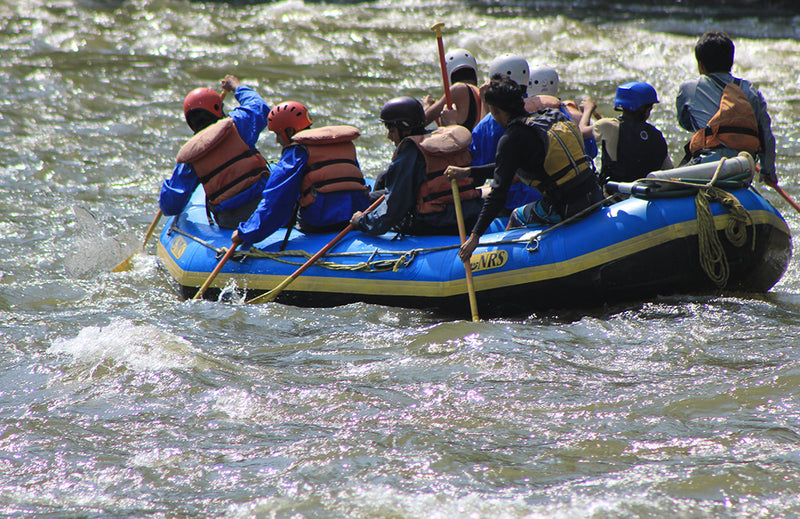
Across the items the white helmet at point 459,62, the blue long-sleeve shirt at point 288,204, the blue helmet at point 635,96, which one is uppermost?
the white helmet at point 459,62

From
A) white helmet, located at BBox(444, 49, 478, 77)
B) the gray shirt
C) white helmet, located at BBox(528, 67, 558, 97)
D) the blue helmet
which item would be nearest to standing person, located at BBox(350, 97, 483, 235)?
the blue helmet

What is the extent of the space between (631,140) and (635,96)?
0.32 metres

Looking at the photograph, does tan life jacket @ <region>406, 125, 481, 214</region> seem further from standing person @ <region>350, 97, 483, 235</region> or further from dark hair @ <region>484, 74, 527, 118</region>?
dark hair @ <region>484, 74, 527, 118</region>

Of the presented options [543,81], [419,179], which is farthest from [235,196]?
[543,81]

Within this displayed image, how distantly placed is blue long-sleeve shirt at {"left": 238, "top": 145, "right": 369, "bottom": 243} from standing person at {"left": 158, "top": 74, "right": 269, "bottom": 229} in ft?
1.54

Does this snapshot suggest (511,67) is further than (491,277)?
Yes

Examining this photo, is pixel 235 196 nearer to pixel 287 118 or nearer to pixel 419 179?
pixel 287 118

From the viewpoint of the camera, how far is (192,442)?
3.84m

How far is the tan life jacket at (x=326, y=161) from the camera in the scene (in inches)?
223

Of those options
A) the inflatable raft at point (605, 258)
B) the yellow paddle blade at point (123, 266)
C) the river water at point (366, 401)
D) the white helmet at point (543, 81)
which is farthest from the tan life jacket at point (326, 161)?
the yellow paddle blade at point (123, 266)

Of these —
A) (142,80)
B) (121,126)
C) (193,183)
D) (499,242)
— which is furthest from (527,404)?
(142,80)

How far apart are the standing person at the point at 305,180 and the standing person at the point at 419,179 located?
321mm

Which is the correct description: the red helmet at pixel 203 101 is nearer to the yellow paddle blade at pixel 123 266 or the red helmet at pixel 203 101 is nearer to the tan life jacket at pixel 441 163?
the yellow paddle blade at pixel 123 266

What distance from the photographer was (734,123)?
520 cm
